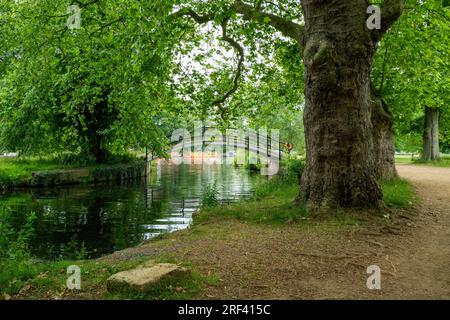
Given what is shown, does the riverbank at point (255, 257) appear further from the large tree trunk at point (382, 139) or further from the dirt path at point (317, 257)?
the large tree trunk at point (382, 139)

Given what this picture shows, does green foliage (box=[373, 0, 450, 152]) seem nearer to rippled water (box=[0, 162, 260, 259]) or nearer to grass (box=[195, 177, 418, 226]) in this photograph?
grass (box=[195, 177, 418, 226])

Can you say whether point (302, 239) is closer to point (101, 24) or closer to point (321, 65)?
point (321, 65)

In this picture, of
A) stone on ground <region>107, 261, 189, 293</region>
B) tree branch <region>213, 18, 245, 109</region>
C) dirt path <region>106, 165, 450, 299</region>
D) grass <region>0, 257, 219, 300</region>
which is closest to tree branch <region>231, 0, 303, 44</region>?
tree branch <region>213, 18, 245, 109</region>

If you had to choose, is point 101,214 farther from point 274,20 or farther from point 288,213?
point 274,20

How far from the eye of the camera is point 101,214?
49.0 ft

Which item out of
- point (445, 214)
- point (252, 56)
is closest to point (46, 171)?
point (252, 56)

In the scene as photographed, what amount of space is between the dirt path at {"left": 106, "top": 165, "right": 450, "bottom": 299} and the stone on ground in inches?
17.8

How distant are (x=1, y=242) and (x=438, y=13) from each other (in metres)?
13.7

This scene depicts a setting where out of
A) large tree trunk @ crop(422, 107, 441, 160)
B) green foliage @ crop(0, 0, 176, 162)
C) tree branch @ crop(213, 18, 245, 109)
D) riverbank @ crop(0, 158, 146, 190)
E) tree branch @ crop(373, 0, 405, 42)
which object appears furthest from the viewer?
large tree trunk @ crop(422, 107, 441, 160)

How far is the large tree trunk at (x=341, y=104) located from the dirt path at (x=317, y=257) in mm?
778

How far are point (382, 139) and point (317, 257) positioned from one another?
9252 millimetres

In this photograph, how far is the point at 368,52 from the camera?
8.73m

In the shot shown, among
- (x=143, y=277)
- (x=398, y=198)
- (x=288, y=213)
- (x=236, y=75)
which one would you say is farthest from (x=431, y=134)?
(x=143, y=277)

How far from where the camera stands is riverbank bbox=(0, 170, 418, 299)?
5078 mm
